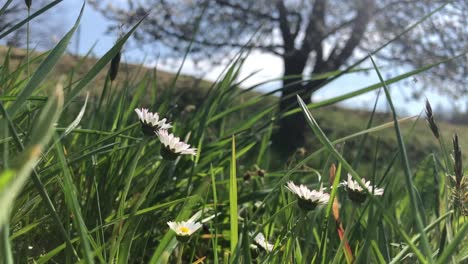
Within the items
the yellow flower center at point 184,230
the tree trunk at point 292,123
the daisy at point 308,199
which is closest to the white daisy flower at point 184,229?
the yellow flower center at point 184,230

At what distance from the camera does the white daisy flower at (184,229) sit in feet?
1.69

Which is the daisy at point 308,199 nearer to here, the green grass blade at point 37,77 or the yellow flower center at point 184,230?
the yellow flower center at point 184,230

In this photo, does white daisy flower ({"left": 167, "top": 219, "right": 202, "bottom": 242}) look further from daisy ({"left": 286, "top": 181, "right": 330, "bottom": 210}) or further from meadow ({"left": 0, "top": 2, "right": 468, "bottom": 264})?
daisy ({"left": 286, "top": 181, "right": 330, "bottom": 210})

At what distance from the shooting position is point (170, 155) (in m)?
0.57

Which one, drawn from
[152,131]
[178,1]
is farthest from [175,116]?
[178,1]

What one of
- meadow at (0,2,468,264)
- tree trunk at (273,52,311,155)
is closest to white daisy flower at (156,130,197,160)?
meadow at (0,2,468,264)

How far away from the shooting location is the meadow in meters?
0.42

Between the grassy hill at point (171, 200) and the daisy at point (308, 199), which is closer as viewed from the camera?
the grassy hill at point (171, 200)

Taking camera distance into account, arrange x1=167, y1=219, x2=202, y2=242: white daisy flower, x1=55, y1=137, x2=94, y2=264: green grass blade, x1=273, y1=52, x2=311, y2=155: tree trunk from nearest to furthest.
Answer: x1=55, y1=137, x2=94, y2=264: green grass blade
x1=167, y1=219, x2=202, y2=242: white daisy flower
x1=273, y1=52, x2=311, y2=155: tree trunk

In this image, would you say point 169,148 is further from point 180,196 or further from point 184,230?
point 180,196

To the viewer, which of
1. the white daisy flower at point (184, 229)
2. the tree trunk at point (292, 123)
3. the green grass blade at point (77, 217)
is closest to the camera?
the green grass blade at point (77, 217)

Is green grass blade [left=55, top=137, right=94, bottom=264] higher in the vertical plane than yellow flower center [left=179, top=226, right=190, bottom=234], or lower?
higher

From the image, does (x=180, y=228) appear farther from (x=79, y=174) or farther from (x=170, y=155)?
(x=79, y=174)

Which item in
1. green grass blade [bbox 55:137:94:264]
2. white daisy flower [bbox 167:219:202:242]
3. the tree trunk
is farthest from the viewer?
the tree trunk
